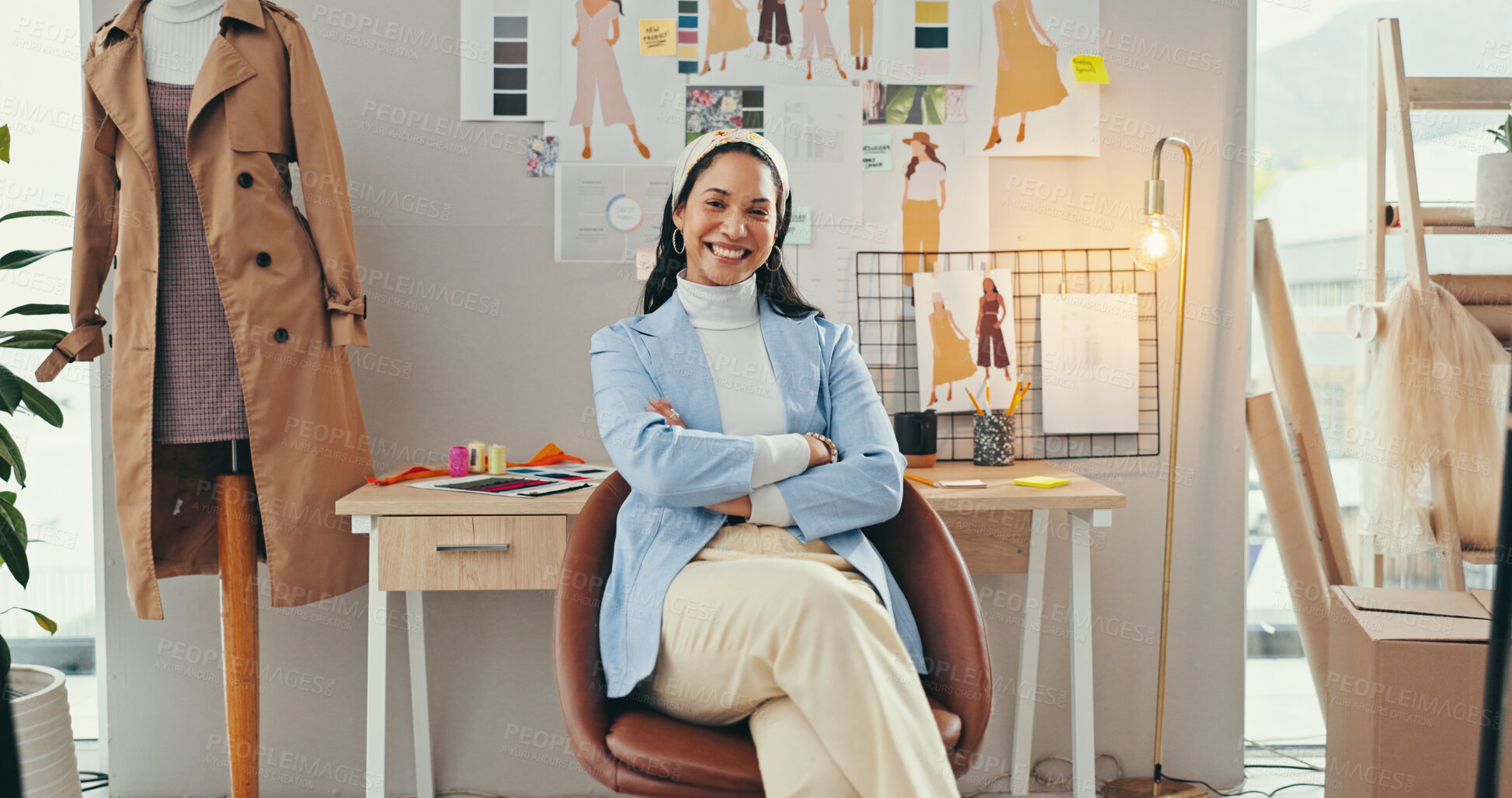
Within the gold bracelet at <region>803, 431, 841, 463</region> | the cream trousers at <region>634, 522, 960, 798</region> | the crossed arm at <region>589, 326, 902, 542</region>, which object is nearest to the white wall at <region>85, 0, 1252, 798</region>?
the crossed arm at <region>589, 326, 902, 542</region>

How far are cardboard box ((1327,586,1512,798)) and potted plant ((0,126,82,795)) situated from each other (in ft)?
7.90

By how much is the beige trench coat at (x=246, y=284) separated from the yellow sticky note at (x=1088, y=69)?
5.31ft

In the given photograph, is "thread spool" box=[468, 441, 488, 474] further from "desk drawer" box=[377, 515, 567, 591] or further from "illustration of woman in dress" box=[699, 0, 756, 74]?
"illustration of woman in dress" box=[699, 0, 756, 74]

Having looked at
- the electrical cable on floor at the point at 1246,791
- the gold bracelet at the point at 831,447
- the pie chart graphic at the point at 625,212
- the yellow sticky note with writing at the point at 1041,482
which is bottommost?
the electrical cable on floor at the point at 1246,791

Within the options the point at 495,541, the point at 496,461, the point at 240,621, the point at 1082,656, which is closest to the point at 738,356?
the point at 495,541

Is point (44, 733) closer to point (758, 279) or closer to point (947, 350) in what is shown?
point (758, 279)

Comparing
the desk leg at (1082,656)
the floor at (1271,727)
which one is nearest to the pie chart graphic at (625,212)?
the desk leg at (1082,656)

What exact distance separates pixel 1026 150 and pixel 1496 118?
3.70 ft

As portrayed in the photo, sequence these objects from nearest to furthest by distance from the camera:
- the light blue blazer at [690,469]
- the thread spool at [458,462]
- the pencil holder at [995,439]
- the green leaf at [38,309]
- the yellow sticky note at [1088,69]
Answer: the light blue blazer at [690,469], the green leaf at [38,309], the thread spool at [458,462], the pencil holder at [995,439], the yellow sticky note at [1088,69]

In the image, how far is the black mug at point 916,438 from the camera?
7.07 ft

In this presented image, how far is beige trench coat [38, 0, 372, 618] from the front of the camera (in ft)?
5.98

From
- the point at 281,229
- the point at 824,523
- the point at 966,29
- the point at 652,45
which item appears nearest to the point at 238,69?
the point at 281,229

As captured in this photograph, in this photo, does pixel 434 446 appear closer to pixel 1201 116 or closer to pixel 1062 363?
pixel 1062 363

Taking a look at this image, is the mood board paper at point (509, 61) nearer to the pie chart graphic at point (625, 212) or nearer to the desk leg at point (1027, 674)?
the pie chart graphic at point (625, 212)
